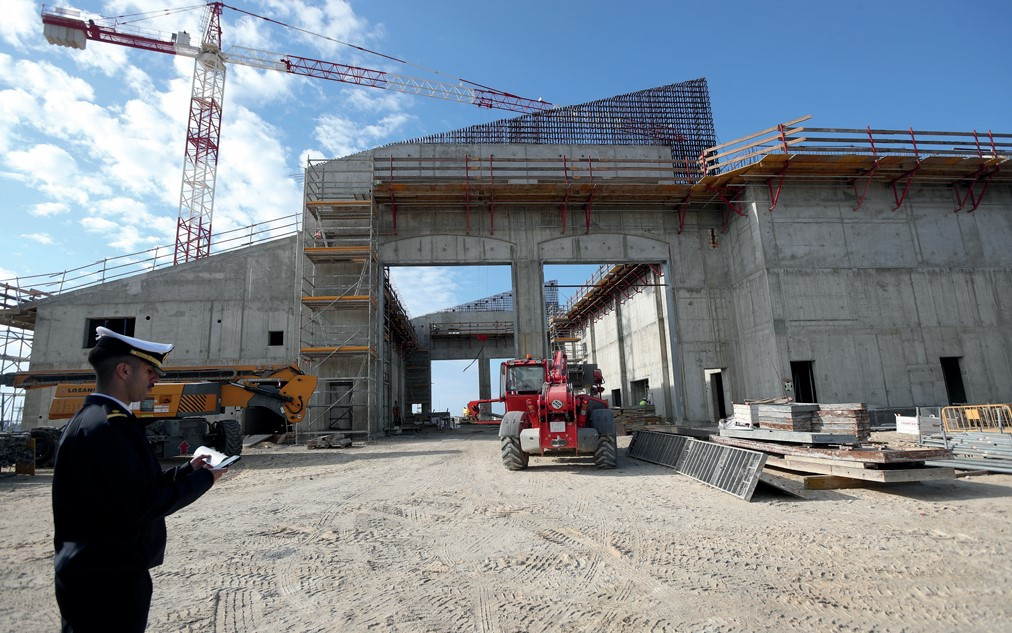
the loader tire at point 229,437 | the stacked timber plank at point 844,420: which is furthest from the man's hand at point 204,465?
the loader tire at point 229,437

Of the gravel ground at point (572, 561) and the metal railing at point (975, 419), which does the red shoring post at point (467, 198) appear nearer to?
the gravel ground at point (572, 561)

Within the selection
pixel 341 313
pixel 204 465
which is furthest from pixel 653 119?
pixel 204 465

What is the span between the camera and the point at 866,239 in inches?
789

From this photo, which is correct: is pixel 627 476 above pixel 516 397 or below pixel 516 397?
below

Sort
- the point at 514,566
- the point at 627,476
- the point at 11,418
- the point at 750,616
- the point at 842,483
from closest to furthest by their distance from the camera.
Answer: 1. the point at 750,616
2. the point at 514,566
3. the point at 842,483
4. the point at 627,476
5. the point at 11,418

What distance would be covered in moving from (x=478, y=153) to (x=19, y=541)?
21.1 metres

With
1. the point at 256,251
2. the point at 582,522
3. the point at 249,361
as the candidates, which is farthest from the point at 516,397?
the point at 256,251

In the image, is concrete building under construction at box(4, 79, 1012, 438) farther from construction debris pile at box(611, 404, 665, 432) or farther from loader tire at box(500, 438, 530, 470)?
loader tire at box(500, 438, 530, 470)

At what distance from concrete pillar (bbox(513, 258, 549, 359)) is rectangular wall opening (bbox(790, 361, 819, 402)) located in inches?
370

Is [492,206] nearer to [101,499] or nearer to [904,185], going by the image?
[904,185]

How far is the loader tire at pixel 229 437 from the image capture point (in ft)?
44.7

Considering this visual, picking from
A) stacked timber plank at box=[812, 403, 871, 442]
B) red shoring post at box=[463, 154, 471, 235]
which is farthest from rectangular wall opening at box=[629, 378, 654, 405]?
stacked timber plank at box=[812, 403, 871, 442]

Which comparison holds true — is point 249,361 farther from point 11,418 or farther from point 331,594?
point 331,594

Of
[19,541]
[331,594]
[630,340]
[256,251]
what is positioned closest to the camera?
[331,594]
